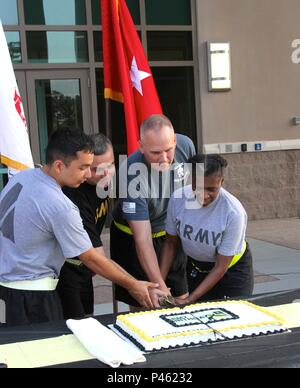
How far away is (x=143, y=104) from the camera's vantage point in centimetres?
393

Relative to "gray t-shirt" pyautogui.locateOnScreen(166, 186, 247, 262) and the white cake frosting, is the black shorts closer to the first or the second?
"gray t-shirt" pyautogui.locateOnScreen(166, 186, 247, 262)

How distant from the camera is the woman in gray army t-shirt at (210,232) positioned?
8.48 feet

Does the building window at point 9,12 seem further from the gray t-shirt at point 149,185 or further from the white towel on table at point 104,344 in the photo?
the white towel on table at point 104,344

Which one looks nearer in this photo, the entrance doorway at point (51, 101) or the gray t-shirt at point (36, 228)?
the gray t-shirt at point (36, 228)

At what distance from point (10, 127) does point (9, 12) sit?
4.85 metres

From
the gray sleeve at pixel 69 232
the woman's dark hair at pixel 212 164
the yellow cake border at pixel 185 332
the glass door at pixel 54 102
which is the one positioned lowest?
the yellow cake border at pixel 185 332

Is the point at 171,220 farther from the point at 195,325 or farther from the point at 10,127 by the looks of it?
the point at 10,127

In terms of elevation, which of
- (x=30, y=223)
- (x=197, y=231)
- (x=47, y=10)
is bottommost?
(x=197, y=231)

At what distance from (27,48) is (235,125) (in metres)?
3.51

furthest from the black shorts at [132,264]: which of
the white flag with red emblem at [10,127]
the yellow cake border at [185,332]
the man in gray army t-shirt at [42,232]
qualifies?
the yellow cake border at [185,332]

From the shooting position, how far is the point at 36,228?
226 cm

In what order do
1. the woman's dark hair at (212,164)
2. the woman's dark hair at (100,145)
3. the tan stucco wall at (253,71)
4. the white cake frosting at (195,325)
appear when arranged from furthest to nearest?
the tan stucco wall at (253,71) < the woman's dark hair at (100,145) < the woman's dark hair at (212,164) < the white cake frosting at (195,325)
